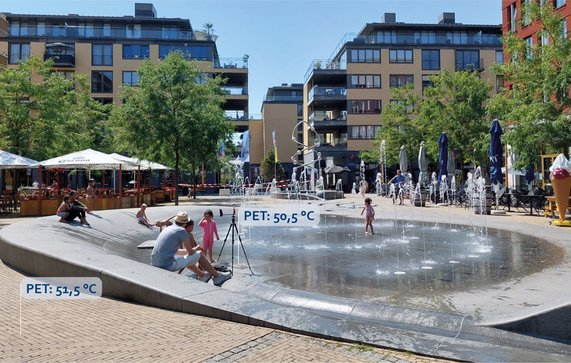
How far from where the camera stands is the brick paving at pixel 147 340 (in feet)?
15.7

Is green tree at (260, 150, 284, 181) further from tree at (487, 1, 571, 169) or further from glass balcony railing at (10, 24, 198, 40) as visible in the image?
tree at (487, 1, 571, 169)

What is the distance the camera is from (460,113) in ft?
112

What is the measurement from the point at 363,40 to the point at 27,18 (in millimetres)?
40881

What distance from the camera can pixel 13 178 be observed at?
43906mm

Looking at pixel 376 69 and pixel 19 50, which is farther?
pixel 376 69

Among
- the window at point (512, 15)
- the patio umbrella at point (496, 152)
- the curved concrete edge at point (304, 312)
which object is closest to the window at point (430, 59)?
the window at point (512, 15)

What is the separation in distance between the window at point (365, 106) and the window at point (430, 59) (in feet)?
25.1

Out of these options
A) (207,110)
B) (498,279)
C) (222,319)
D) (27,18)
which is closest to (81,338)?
(222,319)

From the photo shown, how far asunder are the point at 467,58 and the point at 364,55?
12.9 m

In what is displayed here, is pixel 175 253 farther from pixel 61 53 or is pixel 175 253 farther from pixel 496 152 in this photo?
pixel 61 53

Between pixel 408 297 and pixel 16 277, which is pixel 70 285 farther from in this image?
pixel 408 297

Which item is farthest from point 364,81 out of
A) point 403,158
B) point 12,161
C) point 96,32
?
Result: point 12,161

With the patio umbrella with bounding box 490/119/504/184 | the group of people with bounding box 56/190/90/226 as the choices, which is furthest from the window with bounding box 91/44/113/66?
the patio umbrella with bounding box 490/119/504/184

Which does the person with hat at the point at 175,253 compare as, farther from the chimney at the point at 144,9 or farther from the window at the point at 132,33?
the chimney at the point at 144,9
